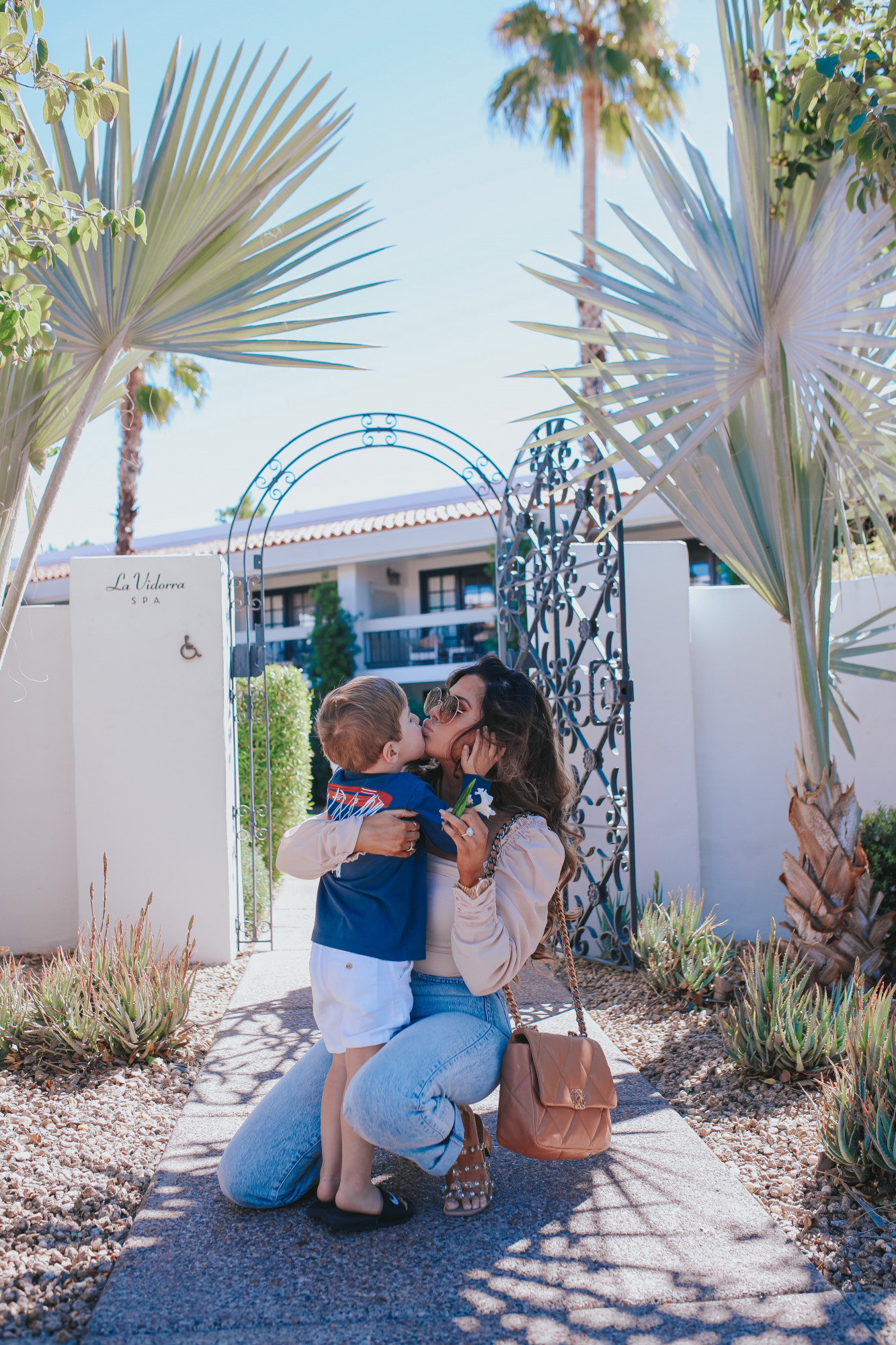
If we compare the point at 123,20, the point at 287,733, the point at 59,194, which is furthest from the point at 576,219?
the point at 59,194

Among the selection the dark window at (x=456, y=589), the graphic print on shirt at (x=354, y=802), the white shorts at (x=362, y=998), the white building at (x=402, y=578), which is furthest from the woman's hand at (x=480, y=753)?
the dark window at (x=456, y=589)

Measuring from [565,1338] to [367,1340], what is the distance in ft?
1.51

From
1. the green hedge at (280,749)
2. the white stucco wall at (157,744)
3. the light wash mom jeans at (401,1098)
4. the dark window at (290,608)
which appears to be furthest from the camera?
the dark window at (290,608)

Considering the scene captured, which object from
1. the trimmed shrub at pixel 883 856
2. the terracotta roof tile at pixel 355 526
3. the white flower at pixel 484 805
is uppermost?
the terracotta roof tile at pixel 355 526

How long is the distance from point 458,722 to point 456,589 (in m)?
16.2

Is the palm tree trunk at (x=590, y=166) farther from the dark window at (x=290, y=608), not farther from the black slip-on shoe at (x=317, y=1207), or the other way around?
the black slip-on shoe at (x=317, y=1207)

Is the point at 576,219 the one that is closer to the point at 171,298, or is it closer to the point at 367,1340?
the point at 171,298

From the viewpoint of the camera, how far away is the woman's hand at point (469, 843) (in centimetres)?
250

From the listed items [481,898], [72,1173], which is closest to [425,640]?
[72,1173]

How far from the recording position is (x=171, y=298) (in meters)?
4.12

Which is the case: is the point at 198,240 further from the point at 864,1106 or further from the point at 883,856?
the point at 883,856

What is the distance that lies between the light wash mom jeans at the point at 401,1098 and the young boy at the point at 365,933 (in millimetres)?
96

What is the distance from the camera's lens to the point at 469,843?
2.50 m

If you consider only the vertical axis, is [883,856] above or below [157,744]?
below
